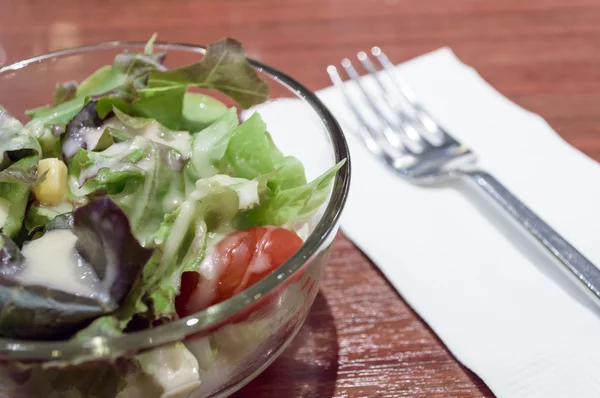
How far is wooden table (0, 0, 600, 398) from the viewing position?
72cm

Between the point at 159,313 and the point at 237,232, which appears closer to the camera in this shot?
the point at 159,313

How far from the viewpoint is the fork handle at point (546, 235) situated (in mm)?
723

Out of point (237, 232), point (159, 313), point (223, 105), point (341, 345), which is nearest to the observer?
point (159, 313)

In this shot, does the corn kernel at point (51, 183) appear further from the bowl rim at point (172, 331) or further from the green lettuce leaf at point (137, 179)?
the bowl rim at point (172, 331)

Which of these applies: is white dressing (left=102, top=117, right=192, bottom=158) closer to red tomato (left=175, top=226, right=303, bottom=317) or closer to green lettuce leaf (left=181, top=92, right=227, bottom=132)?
green lettuce leaf (left=181, top=92, right=227, bottom=132)

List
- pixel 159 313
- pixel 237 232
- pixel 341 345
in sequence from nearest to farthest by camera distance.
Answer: pixel 159 313 < pixel 237 232 < pixel 341 345

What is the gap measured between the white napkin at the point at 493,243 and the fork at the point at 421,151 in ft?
0.07

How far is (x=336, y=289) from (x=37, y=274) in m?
0.41

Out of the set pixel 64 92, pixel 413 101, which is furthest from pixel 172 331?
pixel 413 101

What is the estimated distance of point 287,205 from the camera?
0.67 metres

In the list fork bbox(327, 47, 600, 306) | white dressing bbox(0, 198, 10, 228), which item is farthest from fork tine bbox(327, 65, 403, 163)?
white dressing bbox(0, 198, 10, 228)

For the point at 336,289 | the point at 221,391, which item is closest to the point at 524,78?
the point at 336,289

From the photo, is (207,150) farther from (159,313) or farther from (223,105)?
(159,313)

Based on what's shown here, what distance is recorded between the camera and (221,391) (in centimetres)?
58
